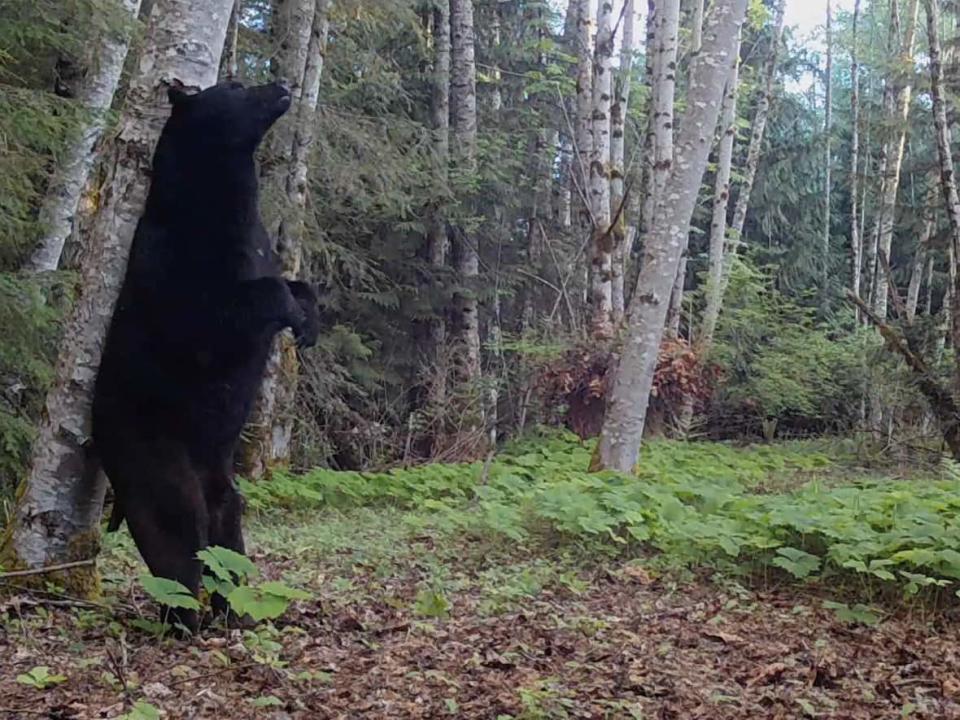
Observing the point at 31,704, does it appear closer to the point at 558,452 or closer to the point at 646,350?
the point at 646,350

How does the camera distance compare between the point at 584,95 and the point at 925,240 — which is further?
the point at 584,95

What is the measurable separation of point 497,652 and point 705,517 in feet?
9.47

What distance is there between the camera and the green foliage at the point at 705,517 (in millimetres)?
5145

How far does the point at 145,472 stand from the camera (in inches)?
155

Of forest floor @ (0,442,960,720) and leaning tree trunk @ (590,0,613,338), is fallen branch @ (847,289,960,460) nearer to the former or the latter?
leaning tree trunk @ (590,0,613,338)

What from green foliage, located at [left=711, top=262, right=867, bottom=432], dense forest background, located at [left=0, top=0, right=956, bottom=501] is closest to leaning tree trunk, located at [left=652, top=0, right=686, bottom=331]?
dense forest background, located at [left=0, top=0, right=956, bottom=501]

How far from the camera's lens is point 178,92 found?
4.06 meters

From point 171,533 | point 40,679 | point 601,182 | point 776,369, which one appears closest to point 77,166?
point 171,533

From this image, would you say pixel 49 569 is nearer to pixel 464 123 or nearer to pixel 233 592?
pixel 233 592

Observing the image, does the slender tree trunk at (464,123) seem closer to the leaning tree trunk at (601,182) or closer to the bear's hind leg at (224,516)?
the leaning tree trunk at (601,182)

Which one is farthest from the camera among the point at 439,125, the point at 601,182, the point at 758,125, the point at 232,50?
the point at 758,125

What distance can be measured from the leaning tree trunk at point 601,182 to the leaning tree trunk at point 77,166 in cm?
818

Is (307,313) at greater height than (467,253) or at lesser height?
lesser

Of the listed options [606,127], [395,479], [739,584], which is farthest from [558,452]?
[739,584]
